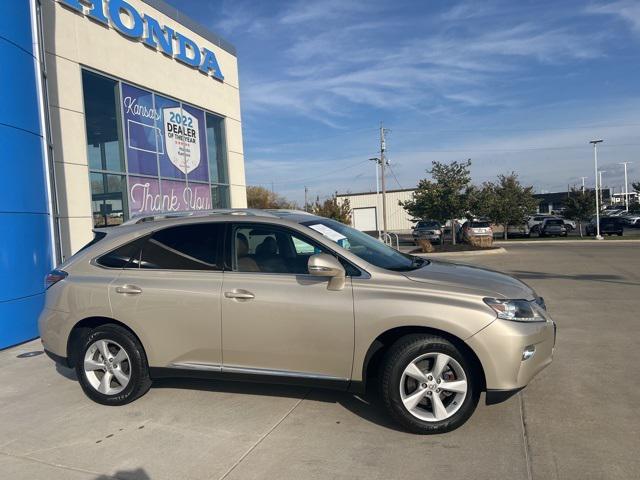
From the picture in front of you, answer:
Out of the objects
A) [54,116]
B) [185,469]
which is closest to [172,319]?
[185,469]

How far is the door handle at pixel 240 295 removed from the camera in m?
4.22

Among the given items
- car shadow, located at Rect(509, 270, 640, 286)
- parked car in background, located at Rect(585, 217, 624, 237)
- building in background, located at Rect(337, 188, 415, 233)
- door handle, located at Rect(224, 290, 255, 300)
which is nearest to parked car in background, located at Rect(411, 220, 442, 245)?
parked car in background, located at Rect(585, 217, 624, 237)

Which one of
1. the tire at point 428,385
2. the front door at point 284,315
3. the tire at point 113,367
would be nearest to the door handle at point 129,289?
the tire at point 113,367

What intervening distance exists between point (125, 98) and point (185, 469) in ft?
31.9

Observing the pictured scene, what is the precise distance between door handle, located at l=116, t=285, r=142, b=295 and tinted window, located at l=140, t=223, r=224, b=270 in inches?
9.2

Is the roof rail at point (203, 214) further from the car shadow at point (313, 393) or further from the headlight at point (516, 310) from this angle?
the headlight at point (516, 310)

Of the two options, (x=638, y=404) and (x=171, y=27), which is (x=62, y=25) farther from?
(x=638, y=404)

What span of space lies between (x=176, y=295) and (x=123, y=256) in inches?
30.2

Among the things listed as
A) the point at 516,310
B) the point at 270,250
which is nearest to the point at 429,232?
the point at 270,250

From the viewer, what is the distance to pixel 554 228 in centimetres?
3628

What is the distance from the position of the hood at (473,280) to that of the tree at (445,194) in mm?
20004

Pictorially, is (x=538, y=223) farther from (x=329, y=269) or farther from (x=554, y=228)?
(x=329, y=269)

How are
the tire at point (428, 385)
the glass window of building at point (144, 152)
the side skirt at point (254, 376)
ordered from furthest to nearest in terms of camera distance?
1. the glass window of building at point (144, 152)
2. the side skirt at point (254, 376)
3. the tire at point (428, 385)

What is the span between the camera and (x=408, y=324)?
12.5 ft
